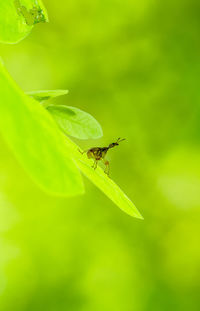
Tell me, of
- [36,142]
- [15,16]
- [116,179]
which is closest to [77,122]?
[15,16]

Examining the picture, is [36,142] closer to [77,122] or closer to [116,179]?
[77,122]

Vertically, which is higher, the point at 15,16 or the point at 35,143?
the point at 15,16

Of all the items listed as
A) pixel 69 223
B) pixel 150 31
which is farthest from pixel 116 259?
pixel 150 31

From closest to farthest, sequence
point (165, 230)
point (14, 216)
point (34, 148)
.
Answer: point (34, 148) < point (14, 216) < point (165, 230)

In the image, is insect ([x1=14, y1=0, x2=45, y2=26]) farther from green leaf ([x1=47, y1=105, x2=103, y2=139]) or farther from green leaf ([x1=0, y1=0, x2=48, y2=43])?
green leaf ([x1=47, y1=105, x2=103, y2=139])

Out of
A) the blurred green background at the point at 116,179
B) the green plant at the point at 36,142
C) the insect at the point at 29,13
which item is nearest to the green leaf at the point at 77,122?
the insect at the point at 29,13

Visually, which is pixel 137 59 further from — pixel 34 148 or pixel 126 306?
pixel 34 148

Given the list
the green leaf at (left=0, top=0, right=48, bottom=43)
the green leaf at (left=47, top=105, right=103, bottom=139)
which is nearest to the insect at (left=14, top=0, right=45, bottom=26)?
the green leaf at (left=0, top=0, right=48, bottom=43)
